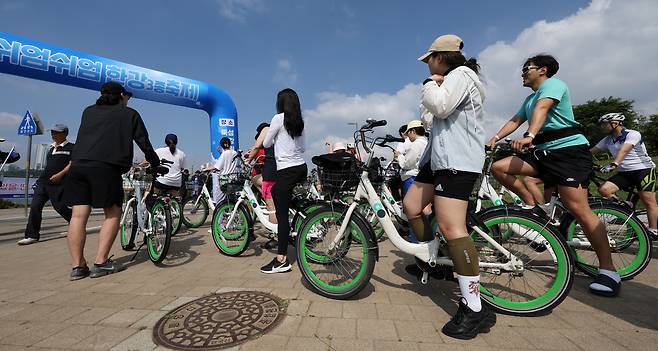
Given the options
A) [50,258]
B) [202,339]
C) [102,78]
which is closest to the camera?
[202,339]

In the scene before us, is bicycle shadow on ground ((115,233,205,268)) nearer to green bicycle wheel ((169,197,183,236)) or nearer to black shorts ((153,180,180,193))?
green bicycle wheel ((169,197,183,236))

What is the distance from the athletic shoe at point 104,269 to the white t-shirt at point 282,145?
6.90ft

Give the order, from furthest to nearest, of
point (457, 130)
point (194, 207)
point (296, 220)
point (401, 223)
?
A: point (194, 207), point (296, 220), point (401, 223), point (457, 130)

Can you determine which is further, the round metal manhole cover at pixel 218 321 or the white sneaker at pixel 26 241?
the white sneaker at pixel 26 241

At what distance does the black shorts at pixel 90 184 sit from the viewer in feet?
9.46

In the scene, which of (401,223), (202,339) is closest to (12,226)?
(202,339)

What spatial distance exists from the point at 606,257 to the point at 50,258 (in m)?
6.27

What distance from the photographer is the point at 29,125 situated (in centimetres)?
739

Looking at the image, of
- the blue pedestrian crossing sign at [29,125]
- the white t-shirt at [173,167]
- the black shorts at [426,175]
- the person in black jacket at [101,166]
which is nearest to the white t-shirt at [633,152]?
the black shorts at [426,175]

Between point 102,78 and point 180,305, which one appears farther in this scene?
point 102,78

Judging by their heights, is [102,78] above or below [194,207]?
above

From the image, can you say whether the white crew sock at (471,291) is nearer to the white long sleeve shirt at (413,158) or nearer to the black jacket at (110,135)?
the white long sleeve shirt at (413,158)

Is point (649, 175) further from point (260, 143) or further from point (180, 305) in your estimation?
point (180, 305)

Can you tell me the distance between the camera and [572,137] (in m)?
2.38
